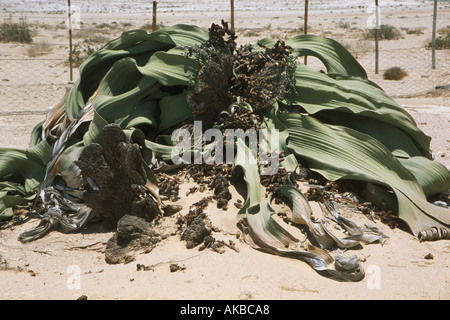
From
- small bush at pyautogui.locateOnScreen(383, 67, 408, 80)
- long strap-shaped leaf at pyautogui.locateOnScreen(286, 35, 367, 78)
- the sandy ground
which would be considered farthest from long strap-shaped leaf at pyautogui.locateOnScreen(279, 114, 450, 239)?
small bush at pyautogui.locateOnScreen(383, 67, 408, 80)

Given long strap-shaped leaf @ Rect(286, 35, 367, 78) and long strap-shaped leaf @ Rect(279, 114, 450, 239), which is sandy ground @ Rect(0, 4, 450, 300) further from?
long strap-shaped leaf @ Rect(286, 35, 367, 78)

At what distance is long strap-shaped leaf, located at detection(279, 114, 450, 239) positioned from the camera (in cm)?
303

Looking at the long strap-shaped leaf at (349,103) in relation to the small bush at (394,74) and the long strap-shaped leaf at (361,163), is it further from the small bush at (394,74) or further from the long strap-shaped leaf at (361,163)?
the small bush at (394,74)

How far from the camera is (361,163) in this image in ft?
10.7

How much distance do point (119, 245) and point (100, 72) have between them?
5.11ft

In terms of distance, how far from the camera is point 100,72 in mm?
3959

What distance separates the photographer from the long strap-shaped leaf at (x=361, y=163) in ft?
9.94

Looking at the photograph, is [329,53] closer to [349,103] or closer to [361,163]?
[349,103]

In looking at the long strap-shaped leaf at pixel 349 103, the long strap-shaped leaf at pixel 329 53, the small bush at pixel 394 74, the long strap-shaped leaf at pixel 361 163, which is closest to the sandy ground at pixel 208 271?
the long strap-shaped leaf at pixel 361 163

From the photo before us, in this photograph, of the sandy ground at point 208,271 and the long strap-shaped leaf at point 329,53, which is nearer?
the sandy ground at point 208,271

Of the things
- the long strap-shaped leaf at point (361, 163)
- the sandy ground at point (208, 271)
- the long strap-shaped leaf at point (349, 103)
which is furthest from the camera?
the long strap-shaped leaf at point (349, 103)

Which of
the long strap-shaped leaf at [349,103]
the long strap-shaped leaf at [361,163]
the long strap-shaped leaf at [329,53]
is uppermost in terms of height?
the long strap-shaped leaf at [329,53]

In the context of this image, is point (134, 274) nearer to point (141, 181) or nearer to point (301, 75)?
point (141, 181)

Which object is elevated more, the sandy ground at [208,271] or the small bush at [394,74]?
the small bush at [394,74]
